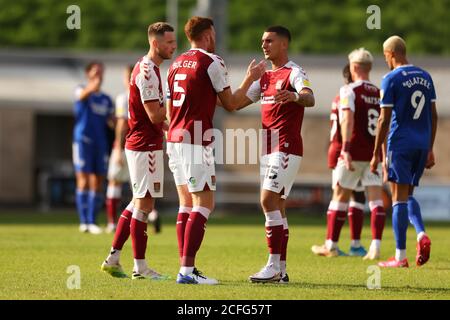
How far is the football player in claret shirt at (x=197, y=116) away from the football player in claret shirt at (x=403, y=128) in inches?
94.7

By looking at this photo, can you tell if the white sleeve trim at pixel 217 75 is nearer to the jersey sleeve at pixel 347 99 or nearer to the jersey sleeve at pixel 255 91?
the jersey sleeve at pixel 255 91

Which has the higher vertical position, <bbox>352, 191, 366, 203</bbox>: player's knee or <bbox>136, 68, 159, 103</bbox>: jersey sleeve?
<bbox>136, 68, 159, 103</bbox>: jersey sleeve

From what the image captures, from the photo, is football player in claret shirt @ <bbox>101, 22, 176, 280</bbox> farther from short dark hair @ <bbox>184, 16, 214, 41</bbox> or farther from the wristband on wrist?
the wristband on wrist

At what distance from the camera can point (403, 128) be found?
44.6 ft

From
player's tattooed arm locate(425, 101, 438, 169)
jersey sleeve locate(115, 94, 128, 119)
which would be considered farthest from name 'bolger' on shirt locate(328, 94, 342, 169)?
jersey sleeve locate(115, 94, 128, 119)

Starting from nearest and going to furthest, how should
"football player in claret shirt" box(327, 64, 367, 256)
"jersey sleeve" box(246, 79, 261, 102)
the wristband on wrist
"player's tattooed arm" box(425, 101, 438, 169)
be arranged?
1. "jersey sleeve" box(246, 79, 261, 102)
2. "player's tattooed arm" box(425, 101, 438, 169)
3. the wristband on wrist
4. "football player in claret shirt" box(327, 64, 367, 256)

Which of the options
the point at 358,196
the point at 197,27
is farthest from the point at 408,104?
the point at 197,27

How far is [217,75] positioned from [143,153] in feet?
3.82

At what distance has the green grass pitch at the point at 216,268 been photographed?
10.7 meters

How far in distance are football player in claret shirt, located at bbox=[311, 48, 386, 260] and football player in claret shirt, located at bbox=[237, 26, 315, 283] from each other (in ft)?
10.6

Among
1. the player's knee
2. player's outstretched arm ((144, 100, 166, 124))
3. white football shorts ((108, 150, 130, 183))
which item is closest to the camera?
player's outstretched arm ((144, 100, 166, 124))

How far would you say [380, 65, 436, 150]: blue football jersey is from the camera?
44.1 feet

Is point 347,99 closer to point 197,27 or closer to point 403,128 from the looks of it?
point 403,128
